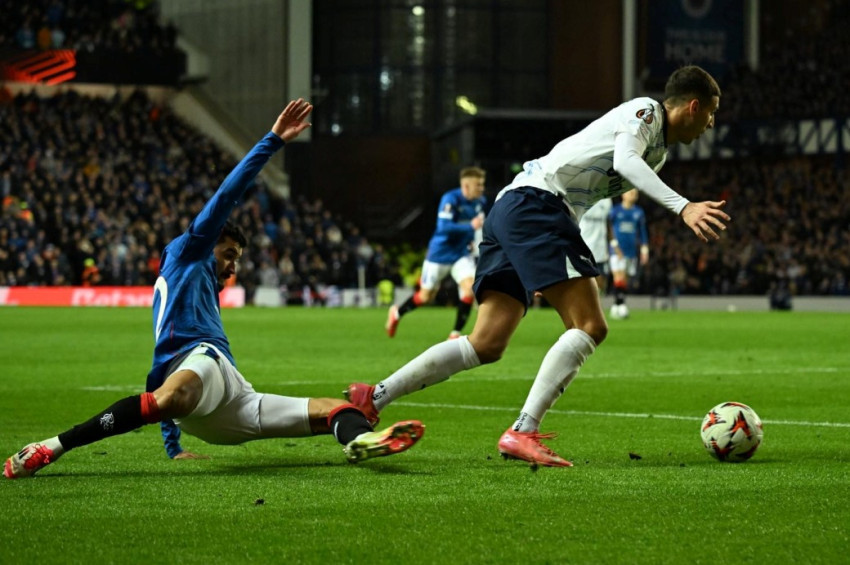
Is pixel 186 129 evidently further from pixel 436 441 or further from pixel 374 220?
pixel 436 441

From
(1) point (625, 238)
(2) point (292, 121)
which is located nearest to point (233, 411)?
(2) point (292, 121)

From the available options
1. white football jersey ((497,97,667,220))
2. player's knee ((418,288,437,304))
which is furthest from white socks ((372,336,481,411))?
player's knee ((418,288,437,304))

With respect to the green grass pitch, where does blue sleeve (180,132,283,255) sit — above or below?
above

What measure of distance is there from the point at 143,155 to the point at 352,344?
2619 centimetres

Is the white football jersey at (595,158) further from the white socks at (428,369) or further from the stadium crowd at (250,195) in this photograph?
the stadium crowd at (250,195)

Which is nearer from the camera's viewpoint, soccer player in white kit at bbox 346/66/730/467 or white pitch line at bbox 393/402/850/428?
soccer player in white kit at bbox 346/66/730/467

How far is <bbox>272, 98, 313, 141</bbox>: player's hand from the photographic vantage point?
6.92 m

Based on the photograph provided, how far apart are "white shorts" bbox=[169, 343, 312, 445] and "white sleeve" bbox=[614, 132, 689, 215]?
192 centimetres

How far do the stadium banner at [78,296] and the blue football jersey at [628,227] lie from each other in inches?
474

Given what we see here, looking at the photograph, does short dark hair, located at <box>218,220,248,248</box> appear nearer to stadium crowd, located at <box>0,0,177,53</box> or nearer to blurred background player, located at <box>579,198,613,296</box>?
blurred background player, located at <box>579,198,613,296</box>

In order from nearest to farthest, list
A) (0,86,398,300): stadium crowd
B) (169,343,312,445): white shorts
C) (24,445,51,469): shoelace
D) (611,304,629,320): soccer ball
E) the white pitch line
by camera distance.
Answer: (24,445,51,469): shoelace → (169,343,312,445): white shorts → the white pitch line → (611,304,629,320): soccer ball → (0,86,398,300): stadium crowd

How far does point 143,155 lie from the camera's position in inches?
1694

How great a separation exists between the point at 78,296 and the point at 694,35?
23.2 m

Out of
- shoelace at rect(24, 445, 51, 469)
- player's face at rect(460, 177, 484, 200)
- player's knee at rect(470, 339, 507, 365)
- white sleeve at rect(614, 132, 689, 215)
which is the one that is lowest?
shoelace at rect(24, 445, 51, 469)
